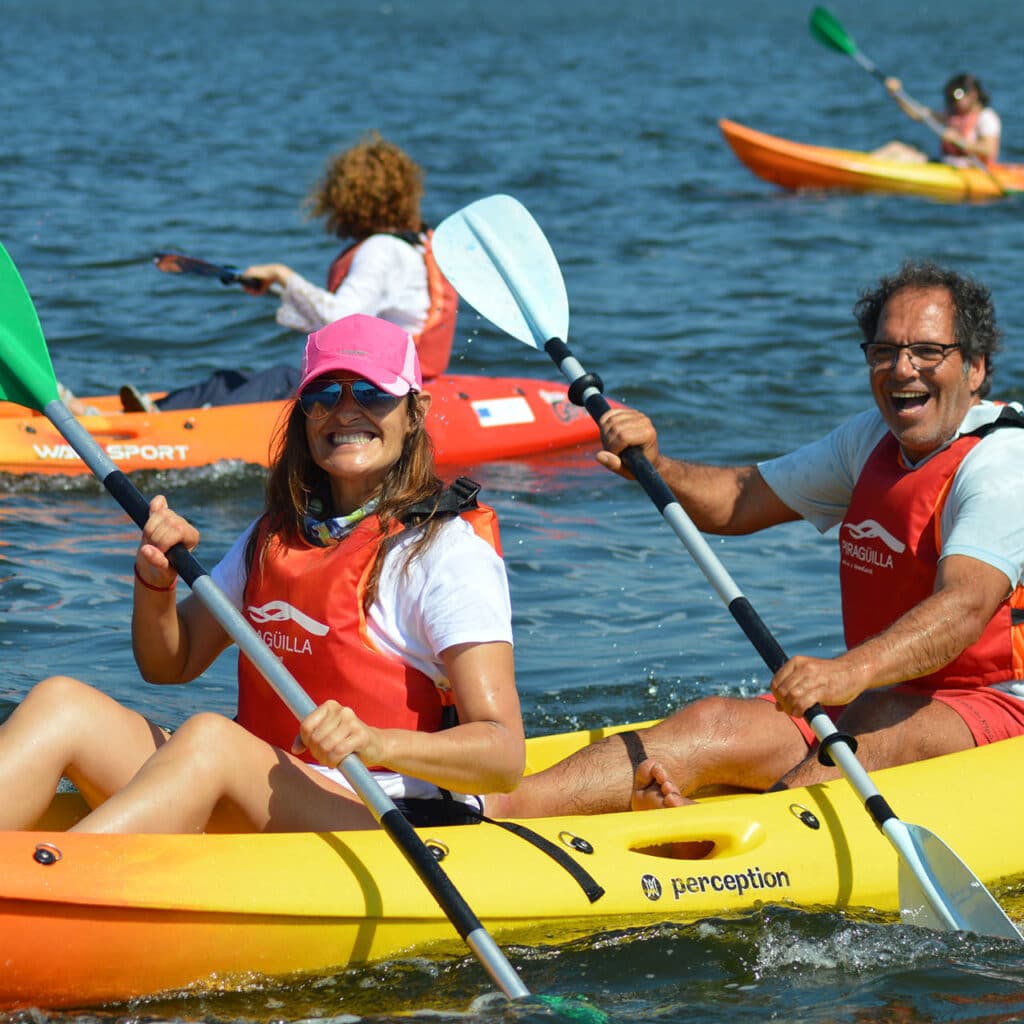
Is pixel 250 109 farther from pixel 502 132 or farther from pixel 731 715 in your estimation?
pixel 731 715

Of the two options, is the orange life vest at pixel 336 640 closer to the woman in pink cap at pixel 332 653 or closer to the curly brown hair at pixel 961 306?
the woman in pink cap at pixel 332 653

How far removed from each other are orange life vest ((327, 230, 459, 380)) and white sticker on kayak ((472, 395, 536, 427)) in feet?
0.91

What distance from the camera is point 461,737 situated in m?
2.88

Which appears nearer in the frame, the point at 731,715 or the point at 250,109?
the point at 731,715

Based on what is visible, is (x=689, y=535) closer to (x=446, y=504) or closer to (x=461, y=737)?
(x=446, y=504)

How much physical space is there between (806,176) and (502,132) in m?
4.52

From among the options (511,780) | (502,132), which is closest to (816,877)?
(511,780)

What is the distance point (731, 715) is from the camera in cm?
360

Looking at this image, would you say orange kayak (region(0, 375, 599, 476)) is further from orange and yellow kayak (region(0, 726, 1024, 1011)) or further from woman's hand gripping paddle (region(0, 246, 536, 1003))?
orange and yellow kayak (region(0, 726, 1024, 1011))

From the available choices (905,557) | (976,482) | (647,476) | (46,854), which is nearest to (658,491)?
(647,476)

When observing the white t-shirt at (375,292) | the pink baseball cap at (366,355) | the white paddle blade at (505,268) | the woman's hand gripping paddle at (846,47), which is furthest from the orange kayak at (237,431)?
the woman's hand gripping paddle at (846,47)

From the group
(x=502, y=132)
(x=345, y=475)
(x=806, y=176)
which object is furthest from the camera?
(x=502, y=132)

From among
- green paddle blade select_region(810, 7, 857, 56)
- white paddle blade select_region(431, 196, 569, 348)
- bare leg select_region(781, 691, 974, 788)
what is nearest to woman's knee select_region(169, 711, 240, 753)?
bare leg select_region(781, 691, 974, 788)

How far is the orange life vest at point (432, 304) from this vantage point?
679cm
